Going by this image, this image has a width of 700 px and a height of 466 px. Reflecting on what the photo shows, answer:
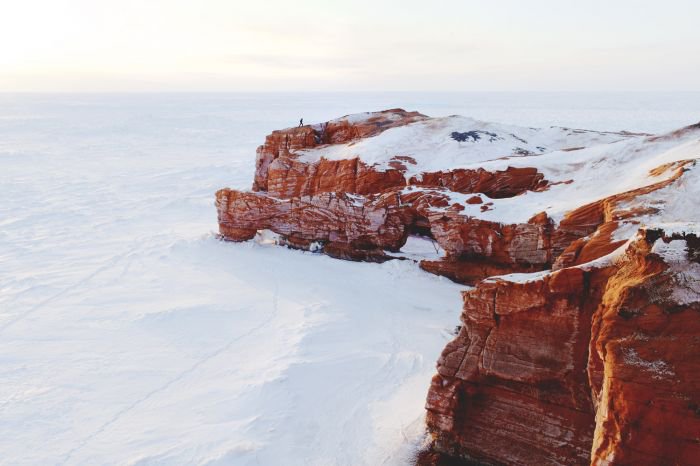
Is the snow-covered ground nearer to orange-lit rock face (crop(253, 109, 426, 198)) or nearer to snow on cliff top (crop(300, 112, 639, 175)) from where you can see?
orange-lit rock face (crop(253, 109, 426, 198))

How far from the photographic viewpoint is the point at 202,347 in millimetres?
12969

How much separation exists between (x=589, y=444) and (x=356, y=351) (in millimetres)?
6049

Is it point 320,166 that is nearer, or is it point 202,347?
point 202,347

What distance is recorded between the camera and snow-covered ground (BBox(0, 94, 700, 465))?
9578mm

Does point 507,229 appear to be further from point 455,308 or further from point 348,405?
point 348,405

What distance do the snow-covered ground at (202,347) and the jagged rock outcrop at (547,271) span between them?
4.52 ft

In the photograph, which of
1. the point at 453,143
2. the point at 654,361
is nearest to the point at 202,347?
the point at 654,361

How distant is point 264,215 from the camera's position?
20.6 meters

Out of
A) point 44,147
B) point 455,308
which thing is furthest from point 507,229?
point 44,147

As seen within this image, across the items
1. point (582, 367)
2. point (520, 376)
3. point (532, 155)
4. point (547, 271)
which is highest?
point (532, 155)

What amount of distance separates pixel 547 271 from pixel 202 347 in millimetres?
8608

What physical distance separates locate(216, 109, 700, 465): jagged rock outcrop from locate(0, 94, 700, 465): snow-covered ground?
1377mm

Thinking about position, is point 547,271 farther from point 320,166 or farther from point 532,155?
point 320,166

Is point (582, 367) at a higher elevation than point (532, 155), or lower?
lower
